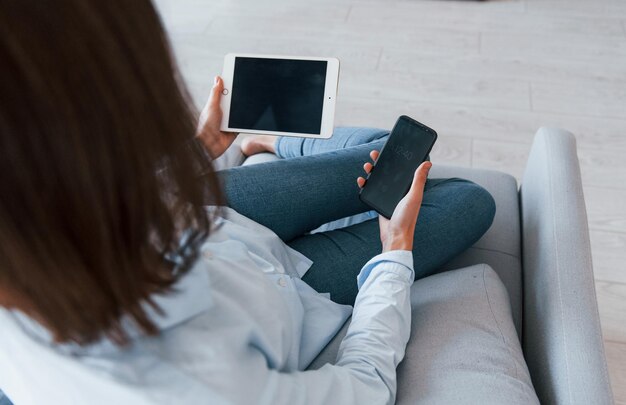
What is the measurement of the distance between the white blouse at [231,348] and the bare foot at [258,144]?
47cm

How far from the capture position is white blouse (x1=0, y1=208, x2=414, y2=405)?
19.2 inches

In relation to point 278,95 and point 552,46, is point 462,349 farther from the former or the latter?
point 552,46

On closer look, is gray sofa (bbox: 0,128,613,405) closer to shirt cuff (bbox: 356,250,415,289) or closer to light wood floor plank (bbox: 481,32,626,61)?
shirt cuff (bbox: 356,250,415,289)

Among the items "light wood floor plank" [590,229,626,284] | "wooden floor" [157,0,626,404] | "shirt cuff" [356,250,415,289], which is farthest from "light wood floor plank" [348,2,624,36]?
"shirt cuff" [356,250,415,289]

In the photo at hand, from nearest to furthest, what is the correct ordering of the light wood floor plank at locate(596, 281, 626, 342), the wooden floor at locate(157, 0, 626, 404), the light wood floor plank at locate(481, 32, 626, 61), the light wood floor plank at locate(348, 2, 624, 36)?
the light wood floor plank at locate(596, 281, 626, 342), the wooden floor at locate(157, 0, 626, 404), the light wood floor plank at locate(481, 32, 626, 61), the light wood floor plank at locate(348, 2, 624, 36)

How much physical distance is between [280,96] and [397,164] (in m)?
0.24

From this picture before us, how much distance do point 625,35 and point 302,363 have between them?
200cm

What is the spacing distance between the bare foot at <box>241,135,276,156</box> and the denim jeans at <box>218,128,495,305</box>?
0.73ft

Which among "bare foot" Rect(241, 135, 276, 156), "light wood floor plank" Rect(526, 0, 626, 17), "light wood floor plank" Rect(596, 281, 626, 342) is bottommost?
"light wood floor plank" Rect(596, 281, 626, 342)

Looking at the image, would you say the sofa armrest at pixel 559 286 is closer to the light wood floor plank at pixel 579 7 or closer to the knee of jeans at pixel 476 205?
the knee of jeans at pixel 476 205

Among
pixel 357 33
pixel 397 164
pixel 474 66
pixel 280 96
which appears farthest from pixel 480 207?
pixel 357 33

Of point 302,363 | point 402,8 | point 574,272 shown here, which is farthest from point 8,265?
point 402,8

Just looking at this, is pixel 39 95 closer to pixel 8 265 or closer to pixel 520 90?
pixel 8 265

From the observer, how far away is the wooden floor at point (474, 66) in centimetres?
168
